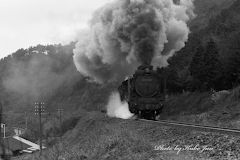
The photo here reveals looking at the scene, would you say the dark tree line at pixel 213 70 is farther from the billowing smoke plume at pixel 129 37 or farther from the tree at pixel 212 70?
the billowing smoke plume at pixel 129 37

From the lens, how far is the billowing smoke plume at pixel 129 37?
27.0 meters

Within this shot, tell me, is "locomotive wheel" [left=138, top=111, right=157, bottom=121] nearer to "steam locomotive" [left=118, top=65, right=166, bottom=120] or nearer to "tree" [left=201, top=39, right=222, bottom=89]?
"steam locomotive" [left=118, top=65, right=166, bottom=120]

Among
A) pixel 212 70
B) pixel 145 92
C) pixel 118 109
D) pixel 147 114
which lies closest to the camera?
pixel 145 92

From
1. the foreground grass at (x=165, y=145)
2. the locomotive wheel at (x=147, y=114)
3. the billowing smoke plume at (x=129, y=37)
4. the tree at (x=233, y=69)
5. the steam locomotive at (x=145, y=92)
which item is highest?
the billowing smoke plume at (x=129, y=37)

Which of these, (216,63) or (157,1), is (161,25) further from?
(216,63)

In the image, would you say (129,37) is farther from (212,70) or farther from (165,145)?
(165,145)

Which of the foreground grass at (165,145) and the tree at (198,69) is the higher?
the tree at (198,69)

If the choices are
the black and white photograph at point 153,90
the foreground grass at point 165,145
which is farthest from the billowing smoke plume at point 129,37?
the foreground grass at point 165,145

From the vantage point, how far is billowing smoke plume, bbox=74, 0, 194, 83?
2695 cm

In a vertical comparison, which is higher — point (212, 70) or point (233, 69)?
point (212, 70)

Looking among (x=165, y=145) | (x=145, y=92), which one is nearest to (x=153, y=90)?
(x=145, y=92)

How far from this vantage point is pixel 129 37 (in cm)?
2833

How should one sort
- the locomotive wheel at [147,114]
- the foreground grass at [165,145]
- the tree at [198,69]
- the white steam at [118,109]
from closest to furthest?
the foreground grass at [165,145] < the locomotive wheel at [147,114] < the white steam at [118,109] < the tree at [198,69]

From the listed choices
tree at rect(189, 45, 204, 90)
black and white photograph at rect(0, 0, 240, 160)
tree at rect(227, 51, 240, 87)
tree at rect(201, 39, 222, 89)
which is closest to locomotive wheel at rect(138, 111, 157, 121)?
black and white photograph at rect(0, 0, 240, 160)
